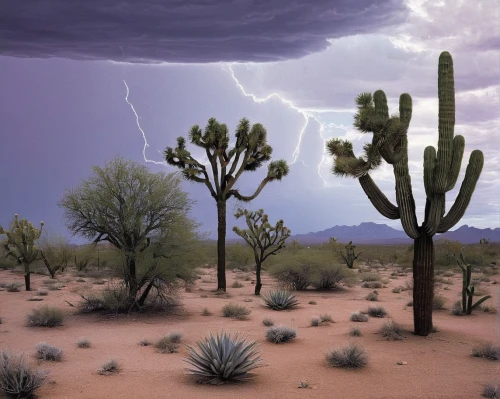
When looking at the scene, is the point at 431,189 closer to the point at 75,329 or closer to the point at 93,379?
the point at 93,379

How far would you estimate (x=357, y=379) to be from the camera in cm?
991

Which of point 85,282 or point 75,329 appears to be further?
point 85,282

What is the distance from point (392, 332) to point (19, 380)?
8.93m

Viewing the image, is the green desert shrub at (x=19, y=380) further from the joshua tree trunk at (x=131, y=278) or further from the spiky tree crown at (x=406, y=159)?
the joshua tree trunk at (x=131, y=278)

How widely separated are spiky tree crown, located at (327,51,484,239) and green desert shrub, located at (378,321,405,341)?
2494 mm

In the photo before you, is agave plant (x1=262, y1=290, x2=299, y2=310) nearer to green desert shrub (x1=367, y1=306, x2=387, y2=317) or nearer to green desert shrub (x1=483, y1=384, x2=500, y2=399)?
green desert shrub (x1=367, y1=306, x2=387, y2=317)

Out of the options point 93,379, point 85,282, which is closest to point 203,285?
point 85,282

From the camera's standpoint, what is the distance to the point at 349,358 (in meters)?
10.6

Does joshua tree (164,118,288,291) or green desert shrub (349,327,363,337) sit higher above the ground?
joshua tree (164,118,288,291)

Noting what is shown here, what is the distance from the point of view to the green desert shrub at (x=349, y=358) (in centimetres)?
1062

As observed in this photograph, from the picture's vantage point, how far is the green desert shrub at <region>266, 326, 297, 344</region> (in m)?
13.1

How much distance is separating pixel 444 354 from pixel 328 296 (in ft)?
41.0

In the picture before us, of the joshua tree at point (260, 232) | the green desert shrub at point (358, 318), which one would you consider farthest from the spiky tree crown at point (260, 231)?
the green desert shrub at point (358, 318)

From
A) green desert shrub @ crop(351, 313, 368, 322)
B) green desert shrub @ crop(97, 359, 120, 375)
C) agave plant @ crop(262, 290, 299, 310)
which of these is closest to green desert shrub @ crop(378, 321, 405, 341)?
green desert shrub @ crop(351, 313, 368, 322)
